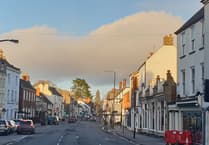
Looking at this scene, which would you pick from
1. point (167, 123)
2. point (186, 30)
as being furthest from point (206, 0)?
point (167, 123)

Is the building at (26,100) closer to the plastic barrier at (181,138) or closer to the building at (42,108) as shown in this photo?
the building at (42,108)

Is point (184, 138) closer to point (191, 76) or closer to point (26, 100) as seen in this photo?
point (191, 76)

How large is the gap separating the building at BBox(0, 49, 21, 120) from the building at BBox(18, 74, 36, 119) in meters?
4.65

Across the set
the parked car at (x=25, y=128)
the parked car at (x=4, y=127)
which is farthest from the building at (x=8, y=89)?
the parked car at (x=4, y=127)

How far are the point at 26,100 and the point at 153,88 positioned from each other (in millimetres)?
50973

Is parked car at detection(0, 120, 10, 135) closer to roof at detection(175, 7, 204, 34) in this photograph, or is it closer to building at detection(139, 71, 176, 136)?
building at detection(139, 71, 176, 136)

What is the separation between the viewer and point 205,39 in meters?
33.0

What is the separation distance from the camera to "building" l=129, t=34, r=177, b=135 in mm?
49750

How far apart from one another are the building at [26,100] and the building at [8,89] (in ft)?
15.3

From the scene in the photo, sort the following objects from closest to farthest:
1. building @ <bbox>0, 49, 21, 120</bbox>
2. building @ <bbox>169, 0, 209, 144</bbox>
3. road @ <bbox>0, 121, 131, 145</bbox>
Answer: building @ <bbox>169, 0, 209, 144</bbox> < road @ <bbox>0, 121, 131, 145</bbox> < building @ <bbox>0, 49, 21, 120</bbox>

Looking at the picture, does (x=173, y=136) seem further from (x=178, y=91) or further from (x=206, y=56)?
(x=178, y=91)

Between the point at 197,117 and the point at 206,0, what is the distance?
816 centimetres

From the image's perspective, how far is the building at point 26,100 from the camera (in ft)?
311

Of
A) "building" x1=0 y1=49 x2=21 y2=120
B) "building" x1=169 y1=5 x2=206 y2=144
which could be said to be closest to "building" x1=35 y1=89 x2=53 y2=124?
"building" x1=0 y1=49 x2=21 y2=120
